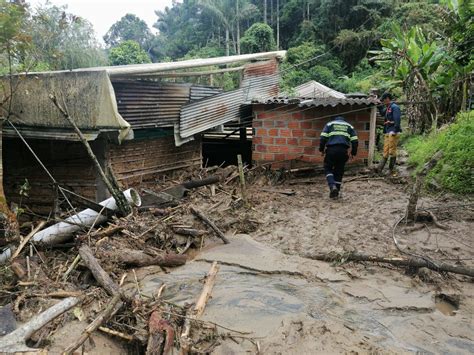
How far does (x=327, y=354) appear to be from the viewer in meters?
3.16

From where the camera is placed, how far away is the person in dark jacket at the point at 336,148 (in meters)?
7.55

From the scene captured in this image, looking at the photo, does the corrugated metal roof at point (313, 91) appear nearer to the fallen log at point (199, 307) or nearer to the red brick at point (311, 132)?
the red brick at point (311, 132)

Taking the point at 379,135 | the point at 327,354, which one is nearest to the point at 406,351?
the point at 327,354

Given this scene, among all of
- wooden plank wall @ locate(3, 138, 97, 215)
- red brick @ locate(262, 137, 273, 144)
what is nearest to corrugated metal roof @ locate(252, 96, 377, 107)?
red brick @ locate(262, 137, 273, 144)

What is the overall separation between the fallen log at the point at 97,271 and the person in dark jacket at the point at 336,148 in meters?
4.71

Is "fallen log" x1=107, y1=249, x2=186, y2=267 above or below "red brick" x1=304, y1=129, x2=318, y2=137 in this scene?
below

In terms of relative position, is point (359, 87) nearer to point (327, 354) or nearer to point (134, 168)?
point (134, 168)

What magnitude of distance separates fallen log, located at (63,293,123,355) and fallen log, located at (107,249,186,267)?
1.18 meters

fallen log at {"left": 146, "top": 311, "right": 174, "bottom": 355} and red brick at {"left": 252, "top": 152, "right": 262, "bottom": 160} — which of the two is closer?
fallen log at {"left": 146, "top": 311, "right": 174, "bottom": 355}

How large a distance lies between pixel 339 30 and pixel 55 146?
1062 inches

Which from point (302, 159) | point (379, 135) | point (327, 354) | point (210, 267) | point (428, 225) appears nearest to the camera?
point (327, 354)

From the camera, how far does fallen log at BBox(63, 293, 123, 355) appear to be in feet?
9.65

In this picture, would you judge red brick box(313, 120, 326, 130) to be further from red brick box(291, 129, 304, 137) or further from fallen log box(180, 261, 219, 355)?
fallen log box(180, 261, 219, 355)

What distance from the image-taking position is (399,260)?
15.0 ft
